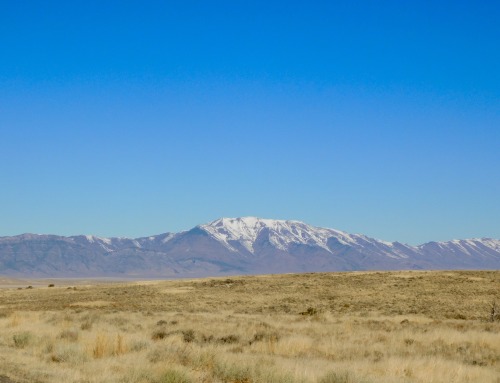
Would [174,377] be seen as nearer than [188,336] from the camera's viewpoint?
Yes

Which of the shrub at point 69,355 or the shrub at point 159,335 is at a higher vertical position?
the shrub at point 69,355

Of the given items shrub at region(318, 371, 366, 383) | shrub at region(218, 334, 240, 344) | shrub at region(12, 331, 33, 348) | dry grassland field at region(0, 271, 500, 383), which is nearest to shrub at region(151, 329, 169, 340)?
dry grassland field at region(0, 271, 500, 383)

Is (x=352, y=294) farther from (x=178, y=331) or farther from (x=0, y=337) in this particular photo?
(x=0, y=337)

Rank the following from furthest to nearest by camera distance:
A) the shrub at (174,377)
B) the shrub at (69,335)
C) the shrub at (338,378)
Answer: the shrub at (69,335)
the shrub at (338,378)
the shrub at (174,377)

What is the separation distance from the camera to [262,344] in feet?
68.4

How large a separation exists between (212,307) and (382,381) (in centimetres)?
3121

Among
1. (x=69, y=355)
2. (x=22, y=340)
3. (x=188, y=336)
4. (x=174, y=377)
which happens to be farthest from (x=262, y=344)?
(x=174, y=377)

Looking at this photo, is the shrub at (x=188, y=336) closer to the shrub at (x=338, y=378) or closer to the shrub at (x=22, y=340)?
the shrub at (x=22, y=340)

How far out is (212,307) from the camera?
44.7m

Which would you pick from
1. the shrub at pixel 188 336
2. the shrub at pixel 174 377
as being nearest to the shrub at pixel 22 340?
the shrub at pixel 188 336

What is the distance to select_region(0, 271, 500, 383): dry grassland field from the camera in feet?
48.0

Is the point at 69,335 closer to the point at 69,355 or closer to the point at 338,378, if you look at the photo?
the point at 69,355

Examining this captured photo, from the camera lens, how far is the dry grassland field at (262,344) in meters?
14.6

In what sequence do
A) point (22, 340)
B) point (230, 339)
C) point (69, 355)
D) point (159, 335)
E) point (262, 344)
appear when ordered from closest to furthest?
point (69, 355) < point (22, 340) < point (262, 344) < point (230, 339) < point (159, 335)
